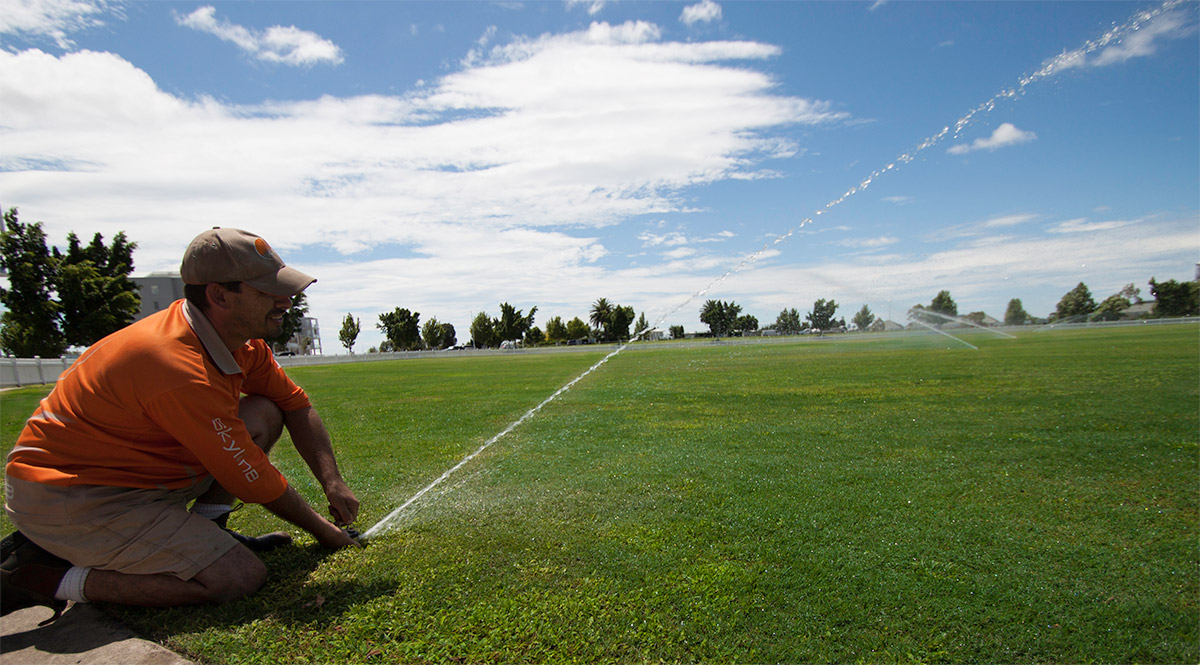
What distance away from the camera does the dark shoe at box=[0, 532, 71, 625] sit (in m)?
2.60

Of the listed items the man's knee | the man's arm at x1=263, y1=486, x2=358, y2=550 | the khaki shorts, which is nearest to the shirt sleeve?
the man's arm at x1=263, y1=486, x2=358, y2=550

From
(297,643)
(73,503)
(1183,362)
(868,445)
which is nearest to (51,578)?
(73,503)

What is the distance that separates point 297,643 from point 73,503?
43.5 inches

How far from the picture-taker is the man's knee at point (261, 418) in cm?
318

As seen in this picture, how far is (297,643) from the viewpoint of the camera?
238cm

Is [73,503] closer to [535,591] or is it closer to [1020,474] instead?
[535,591]

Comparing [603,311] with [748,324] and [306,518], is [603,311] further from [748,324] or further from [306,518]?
[306,518]

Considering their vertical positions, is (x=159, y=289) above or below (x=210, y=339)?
above

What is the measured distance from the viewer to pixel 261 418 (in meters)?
3.24

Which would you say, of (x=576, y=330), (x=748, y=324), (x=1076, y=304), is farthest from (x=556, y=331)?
(x=1076, y=304)

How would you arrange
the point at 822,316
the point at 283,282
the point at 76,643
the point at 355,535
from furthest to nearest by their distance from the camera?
1. the point at 822,316
2. the point at 355,535
3. the point at 283,282
4. the point at 76,643

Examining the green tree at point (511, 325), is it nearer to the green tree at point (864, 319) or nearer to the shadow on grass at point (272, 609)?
the green tree at point (864, 319)

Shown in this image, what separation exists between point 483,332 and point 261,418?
106375 millimetres

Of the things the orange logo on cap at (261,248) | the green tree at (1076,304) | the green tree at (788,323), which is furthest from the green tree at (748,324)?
the orange logo on cap at (261,248)
